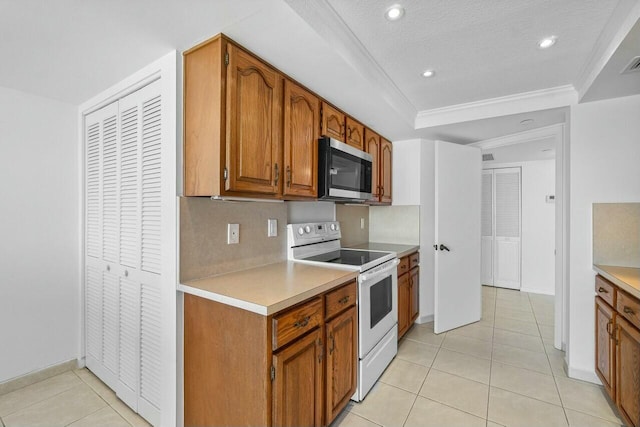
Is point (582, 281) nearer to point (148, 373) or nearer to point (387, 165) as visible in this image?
point (387, 165)

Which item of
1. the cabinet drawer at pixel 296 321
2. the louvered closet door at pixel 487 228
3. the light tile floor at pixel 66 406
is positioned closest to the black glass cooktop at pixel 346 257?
the cabinet drawer at pixel 296 321

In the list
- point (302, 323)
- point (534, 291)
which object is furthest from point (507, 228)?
point (302, 323)

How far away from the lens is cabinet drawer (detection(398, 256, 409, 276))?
2.79 meters

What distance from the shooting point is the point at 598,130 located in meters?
2.22

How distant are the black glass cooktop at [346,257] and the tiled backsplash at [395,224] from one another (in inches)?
37.8

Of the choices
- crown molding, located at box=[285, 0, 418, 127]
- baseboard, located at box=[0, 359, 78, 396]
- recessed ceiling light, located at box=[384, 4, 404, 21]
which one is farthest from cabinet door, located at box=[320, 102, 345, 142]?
baseboard, located at box=[0, 359, 78, 396]

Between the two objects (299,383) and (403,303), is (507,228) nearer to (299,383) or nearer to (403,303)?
(403,303)

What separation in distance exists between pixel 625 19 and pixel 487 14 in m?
0.64

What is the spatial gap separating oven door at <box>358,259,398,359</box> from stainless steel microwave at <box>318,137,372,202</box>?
0.61 meters

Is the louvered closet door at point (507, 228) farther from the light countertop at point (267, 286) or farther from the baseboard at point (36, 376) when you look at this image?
the baseboard at point (36, 376)

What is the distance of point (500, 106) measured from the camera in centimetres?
256

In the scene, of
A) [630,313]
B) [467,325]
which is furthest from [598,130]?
[467,325]

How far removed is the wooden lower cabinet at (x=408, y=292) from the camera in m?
2.81

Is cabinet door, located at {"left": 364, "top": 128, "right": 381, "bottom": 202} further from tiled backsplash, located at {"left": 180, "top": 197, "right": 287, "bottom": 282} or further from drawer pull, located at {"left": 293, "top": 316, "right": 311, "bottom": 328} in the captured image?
drawer pull, located at {"left": 293, "top": 316, "right": 311, "bottom": 328}
